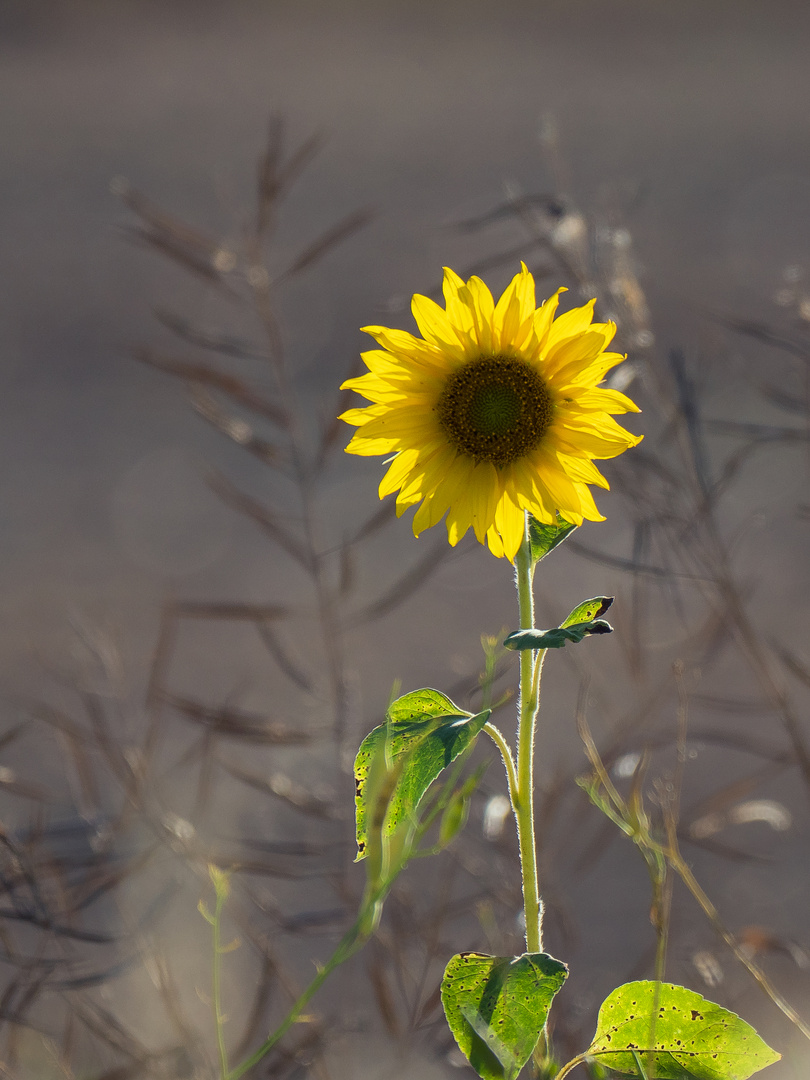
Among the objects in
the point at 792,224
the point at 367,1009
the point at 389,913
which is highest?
the point at 792,224

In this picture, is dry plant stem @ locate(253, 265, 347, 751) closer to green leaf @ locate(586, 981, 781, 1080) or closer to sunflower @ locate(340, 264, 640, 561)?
sunflower @ locate(340, 264, 640, 561)

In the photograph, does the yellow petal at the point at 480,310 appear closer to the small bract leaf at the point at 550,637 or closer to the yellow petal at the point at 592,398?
the yellow petal at the point at 592,398

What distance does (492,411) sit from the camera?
44 cm

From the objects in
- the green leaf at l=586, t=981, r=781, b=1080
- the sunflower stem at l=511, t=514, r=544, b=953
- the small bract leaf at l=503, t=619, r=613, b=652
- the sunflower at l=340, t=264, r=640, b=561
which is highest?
the sunflower at l=340, t=264, r=640, b=561

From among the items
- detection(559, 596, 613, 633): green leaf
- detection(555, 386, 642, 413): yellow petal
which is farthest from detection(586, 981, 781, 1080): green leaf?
detection(555, 386, 642, 413): yellow petal

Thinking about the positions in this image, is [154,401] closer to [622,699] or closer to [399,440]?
[622,699]

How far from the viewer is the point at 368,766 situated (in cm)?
33

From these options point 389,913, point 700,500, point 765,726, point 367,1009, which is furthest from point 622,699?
point 700,500

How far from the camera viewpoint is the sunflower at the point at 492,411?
1.35 ft

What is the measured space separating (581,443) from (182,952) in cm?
76

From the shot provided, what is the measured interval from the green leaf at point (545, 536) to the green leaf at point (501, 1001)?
14cm

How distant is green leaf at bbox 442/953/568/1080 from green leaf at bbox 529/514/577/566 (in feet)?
0.47

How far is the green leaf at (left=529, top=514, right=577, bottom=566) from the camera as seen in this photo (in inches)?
14.8

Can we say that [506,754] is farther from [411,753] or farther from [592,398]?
[592,398]
